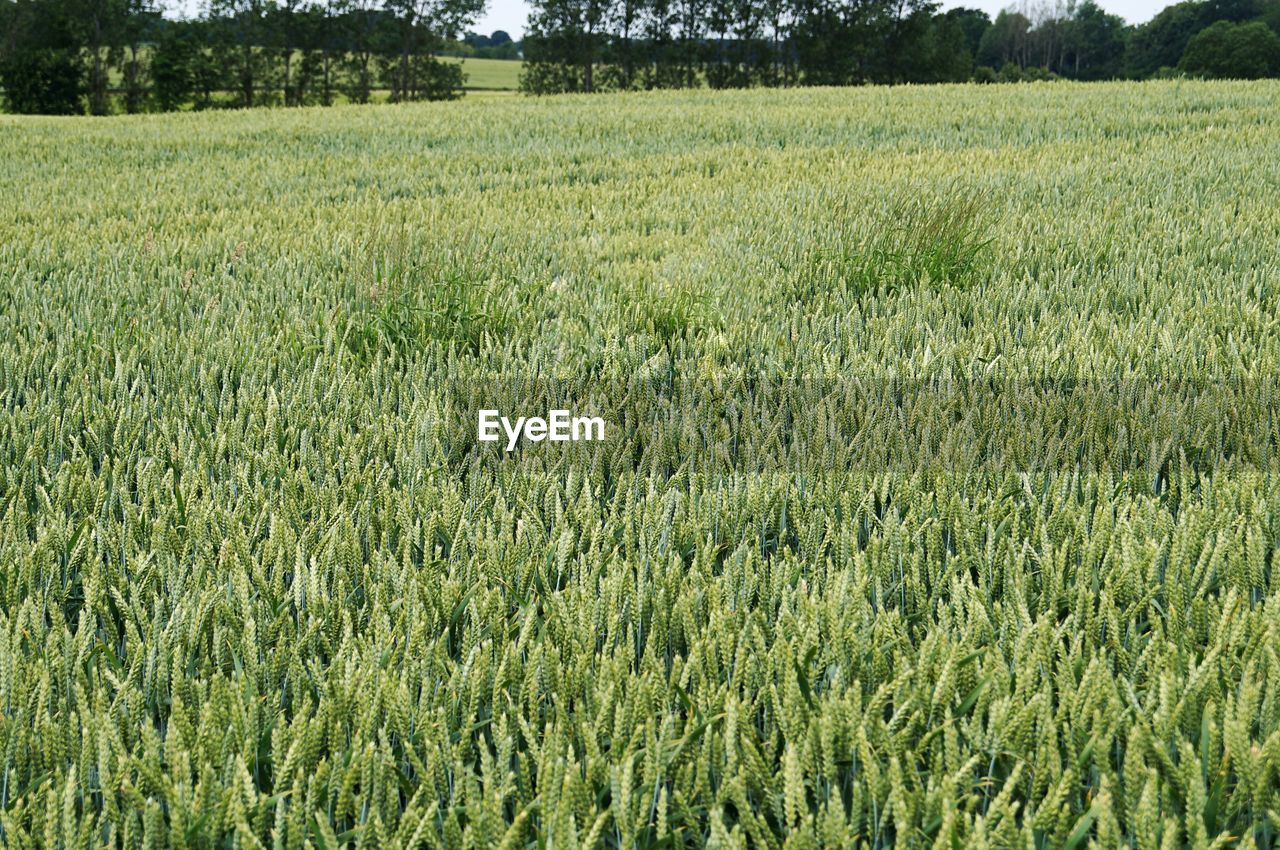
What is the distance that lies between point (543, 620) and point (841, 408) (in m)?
1.36

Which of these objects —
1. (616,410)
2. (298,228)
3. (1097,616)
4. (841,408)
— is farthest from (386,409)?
(298,228)

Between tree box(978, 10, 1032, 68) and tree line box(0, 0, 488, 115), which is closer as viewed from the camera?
tree line box(0, 0, 488, 115)

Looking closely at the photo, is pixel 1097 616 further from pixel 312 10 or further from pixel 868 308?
pixel 312 10

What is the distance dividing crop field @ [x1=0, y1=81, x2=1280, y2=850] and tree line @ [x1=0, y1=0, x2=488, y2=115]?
1820 inches

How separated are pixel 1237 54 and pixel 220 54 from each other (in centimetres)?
5610

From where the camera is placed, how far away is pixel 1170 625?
5.81 feet

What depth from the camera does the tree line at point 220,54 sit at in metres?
45.2

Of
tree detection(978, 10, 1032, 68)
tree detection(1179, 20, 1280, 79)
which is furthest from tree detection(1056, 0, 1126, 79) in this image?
tree detection(1179, 20, 1280, 79)

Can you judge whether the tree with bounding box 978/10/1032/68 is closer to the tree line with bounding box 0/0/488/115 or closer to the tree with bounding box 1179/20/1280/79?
the tree with bounding box 1179/20/1280/79

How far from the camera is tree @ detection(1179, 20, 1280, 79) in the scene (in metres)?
58.4

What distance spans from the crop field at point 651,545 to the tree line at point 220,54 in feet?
152

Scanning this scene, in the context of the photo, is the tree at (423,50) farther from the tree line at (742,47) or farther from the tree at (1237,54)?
the tree at (1237,54)

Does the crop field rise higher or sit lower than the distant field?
lower

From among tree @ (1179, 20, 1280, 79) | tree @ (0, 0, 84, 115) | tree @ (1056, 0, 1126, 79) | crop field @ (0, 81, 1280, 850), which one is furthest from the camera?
tree @ (1056, 0, 1126, 79)
